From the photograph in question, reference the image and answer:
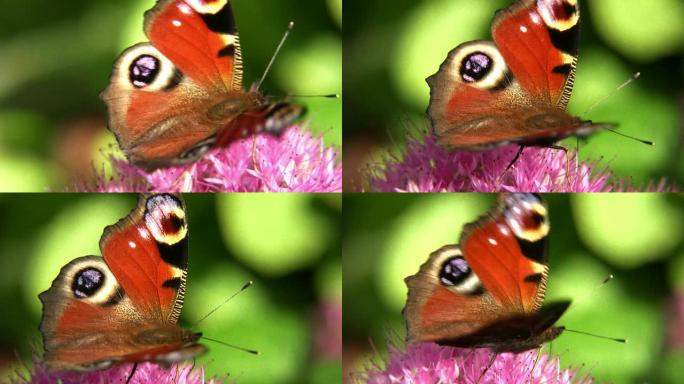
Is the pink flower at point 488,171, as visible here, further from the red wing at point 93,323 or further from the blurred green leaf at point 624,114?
the red wing at point 93,323

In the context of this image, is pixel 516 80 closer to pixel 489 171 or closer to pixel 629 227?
pixel 489 171

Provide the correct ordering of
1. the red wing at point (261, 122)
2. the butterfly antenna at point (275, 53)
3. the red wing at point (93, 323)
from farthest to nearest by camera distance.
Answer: the butterfly antenna at point (275, 53)
the red wing at point (93, 323)
the red wing at point (261, 122)

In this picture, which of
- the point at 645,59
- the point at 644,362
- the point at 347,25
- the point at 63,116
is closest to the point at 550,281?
the point at 644,362

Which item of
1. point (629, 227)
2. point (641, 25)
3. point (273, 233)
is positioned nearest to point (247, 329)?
point (273, 233)

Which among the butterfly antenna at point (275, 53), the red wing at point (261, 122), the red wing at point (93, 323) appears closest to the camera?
the red wing at point (261, 122)

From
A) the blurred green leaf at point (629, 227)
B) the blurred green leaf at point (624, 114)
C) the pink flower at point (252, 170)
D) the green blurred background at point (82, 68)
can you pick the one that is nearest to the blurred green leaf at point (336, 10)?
the green blurred background at point (82, 68)

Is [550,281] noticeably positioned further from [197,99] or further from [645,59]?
[197,99]
